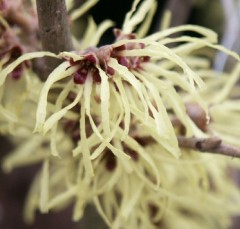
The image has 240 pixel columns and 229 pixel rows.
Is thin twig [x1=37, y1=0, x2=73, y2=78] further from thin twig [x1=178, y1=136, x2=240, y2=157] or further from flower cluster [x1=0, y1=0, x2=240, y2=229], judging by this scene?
thin twig [x1=178, y1=136, x2=240, y2=157]

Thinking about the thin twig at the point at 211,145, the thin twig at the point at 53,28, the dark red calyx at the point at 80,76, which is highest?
the thin twig at the point at 53,28

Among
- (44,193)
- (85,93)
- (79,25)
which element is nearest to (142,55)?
(85,93)

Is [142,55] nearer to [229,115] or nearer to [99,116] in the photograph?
[99,116]

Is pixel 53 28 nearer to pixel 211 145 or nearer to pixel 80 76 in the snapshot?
pixel 80 76

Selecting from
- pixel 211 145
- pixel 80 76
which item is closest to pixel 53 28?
pixel 80 76

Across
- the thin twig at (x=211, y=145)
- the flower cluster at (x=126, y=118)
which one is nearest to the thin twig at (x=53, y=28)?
the flower cluster at (x=126, y=118)

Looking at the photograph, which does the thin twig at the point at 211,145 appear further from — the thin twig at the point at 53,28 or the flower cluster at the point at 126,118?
the thin twig at the point at 53,28

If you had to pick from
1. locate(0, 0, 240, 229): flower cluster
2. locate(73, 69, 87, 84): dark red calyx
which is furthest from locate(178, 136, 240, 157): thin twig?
locate(73, 69, 87, 84): dark red calyx
